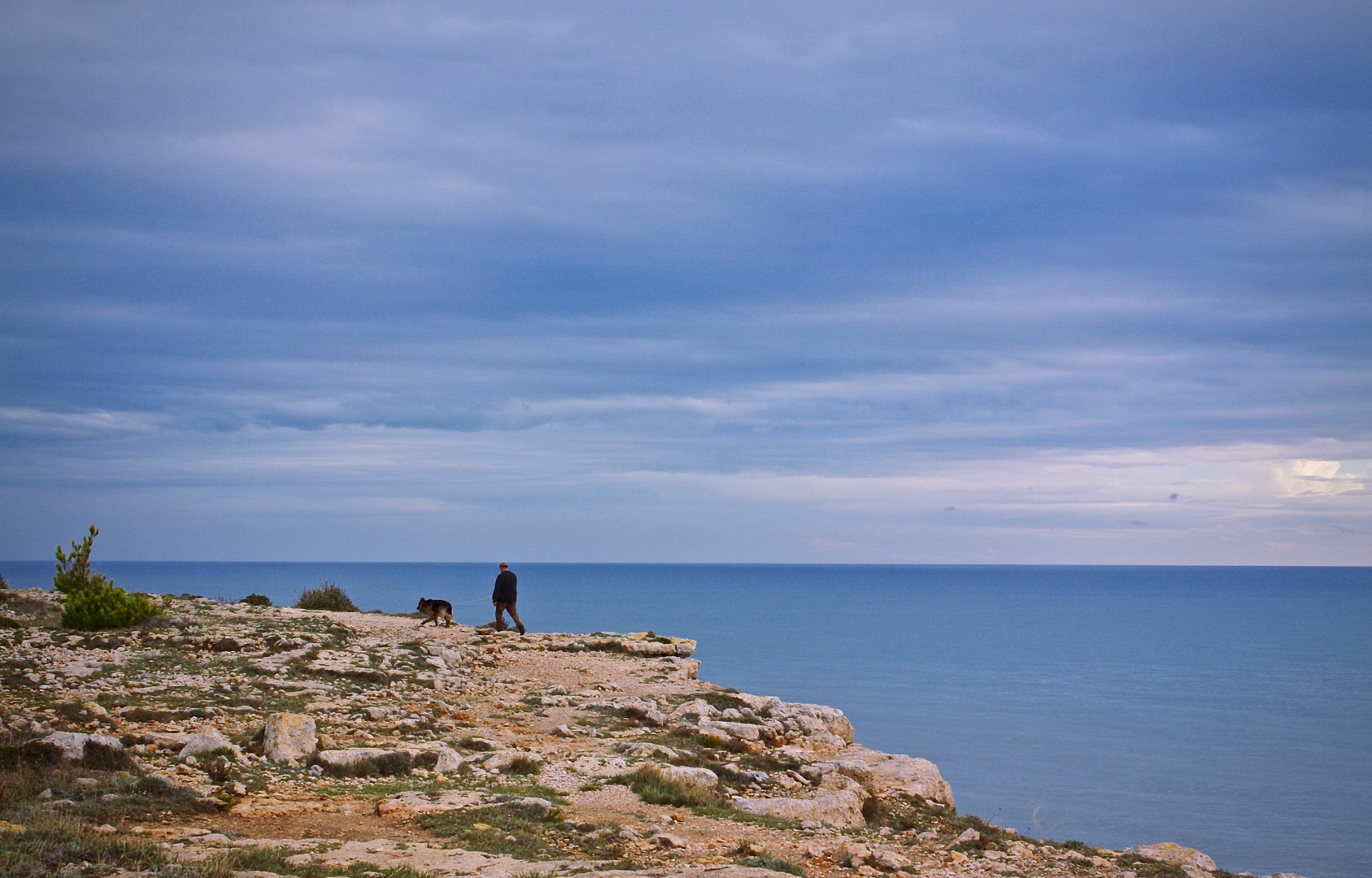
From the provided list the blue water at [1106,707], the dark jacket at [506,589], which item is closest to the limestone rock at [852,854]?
the dark jacket at [506,589]

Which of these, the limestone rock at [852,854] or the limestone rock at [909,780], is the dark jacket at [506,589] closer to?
the limestone rock at [909,780]

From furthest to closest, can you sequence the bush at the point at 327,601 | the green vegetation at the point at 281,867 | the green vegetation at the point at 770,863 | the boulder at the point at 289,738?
the bush at the point at 327,601, the boulder at the point at 289,738, the green vegetation at the point at 770,863, the green vegetation at the point at 281,867

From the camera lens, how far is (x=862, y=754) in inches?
782

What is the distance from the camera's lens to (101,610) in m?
23.2

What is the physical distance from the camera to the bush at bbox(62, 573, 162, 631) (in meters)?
23.0

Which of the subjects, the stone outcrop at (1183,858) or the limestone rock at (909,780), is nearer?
the stone outcrop at (1183,858)

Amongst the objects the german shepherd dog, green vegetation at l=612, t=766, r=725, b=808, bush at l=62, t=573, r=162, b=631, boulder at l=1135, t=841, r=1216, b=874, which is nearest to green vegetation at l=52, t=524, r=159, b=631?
bush at l=62, t=573, r=162, b=631

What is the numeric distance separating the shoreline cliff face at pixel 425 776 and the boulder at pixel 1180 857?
2.4 inches

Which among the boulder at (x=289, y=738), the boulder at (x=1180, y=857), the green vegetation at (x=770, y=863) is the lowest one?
the boulder at (x=1180, y=857)

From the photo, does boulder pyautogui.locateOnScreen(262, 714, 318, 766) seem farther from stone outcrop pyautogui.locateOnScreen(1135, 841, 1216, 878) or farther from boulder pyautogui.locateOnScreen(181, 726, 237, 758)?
stone outcrop pyautogui.locateOnScreen(1135, 841, 1216, 878)

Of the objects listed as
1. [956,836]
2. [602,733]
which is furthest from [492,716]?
[956,836]

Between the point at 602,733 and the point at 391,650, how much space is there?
8067 millimetres

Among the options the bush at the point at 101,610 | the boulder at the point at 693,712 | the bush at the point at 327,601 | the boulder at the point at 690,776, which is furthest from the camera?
the bush at the point at 327,601

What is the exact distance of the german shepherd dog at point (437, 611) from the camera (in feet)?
100
